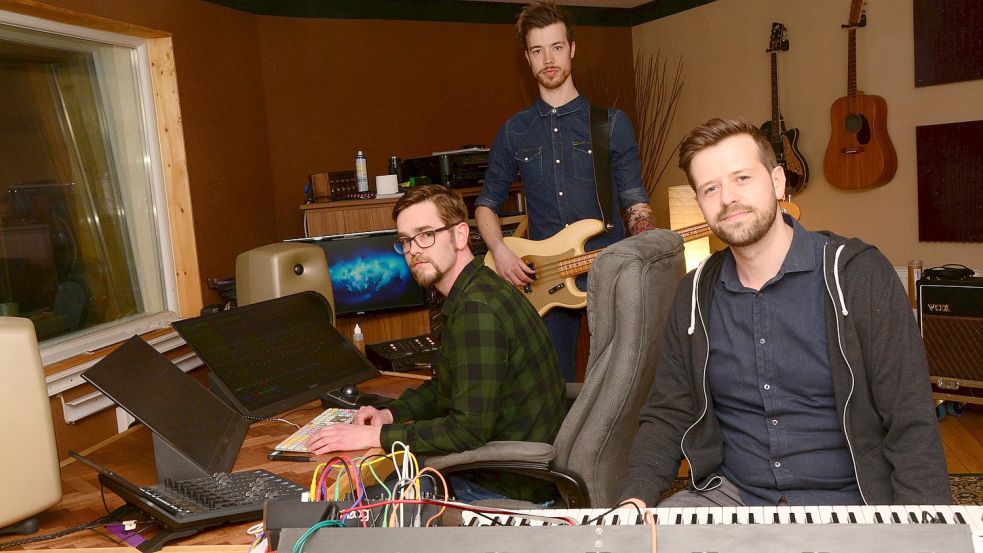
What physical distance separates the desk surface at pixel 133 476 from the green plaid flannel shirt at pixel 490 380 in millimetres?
223

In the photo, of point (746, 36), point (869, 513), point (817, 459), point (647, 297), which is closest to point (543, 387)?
point (647, 297)

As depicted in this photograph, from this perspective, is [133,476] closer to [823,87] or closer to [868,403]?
[868,403]

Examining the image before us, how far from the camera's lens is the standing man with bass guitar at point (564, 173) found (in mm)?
3289

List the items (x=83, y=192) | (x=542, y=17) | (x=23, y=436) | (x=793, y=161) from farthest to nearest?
(x=793, y=161)
(x=83, y=192)
(x=542, y=17)
(x=23, y=436)

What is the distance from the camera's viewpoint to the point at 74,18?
3.33 m

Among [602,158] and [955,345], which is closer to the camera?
[602,158]

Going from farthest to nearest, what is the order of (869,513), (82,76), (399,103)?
(399,103) < (82,76) < (869,513)

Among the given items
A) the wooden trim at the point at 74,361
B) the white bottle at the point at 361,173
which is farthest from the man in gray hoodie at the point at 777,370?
the white bottle at the point at 361,173

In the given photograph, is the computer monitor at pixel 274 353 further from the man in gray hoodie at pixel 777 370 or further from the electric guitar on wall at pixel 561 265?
the man in gray hoodie at pixel 777 370

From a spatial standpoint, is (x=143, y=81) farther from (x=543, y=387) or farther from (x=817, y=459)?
(x=817, y=459)

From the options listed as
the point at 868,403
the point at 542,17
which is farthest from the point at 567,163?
the point at 868,403

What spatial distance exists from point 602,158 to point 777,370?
1667 millimetres

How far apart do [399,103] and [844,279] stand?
4551 mm

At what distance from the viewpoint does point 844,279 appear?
1754 mm
